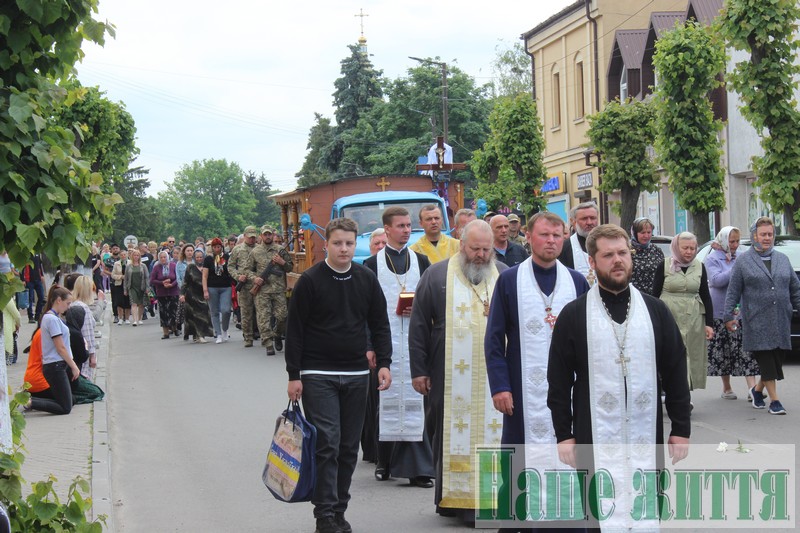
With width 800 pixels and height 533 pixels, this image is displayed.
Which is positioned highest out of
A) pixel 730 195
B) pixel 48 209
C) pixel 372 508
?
pixel 730 195

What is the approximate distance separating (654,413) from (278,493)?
2.93 m

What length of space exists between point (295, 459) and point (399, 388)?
7.29ft

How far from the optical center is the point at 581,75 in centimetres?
4178

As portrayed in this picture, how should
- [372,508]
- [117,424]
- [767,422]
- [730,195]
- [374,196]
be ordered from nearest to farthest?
[372,508] < [767,422] < [117,424] < [374,196] < [730,195]

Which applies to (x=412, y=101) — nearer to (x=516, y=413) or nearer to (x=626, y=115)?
(x=626, y=115)

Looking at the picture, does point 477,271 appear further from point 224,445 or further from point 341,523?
point 224,445

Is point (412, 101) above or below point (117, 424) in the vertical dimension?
above

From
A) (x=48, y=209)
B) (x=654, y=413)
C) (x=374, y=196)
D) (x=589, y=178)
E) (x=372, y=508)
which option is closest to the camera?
(x=654, y=413)

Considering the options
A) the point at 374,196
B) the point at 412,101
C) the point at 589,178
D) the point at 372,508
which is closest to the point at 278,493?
the point at 372,508

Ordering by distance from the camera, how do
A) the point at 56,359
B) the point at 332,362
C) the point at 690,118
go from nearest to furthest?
the point at 332,362
the point at 56,359
the point at 690,118

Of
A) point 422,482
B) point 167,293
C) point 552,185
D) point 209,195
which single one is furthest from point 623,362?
point 209,195

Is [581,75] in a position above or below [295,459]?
above

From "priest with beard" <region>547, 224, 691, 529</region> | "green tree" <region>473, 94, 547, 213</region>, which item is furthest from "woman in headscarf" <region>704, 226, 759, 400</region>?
"green tree" <region>473, 94, 547, 213</region>

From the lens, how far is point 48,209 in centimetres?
586
